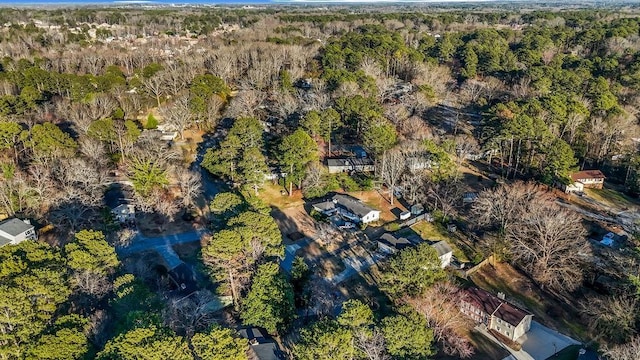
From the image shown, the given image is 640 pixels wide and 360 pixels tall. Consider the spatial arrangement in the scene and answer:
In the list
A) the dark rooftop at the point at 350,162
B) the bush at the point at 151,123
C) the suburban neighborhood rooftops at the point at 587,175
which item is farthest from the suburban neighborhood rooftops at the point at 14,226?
the suburban neighborhood rooftops at the point at 587,175

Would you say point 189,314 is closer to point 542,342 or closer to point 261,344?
point 261,344

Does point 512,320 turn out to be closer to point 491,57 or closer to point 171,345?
point 171,345

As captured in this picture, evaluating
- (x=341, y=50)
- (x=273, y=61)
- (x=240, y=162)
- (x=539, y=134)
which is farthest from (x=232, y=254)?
(x=341, y=50)

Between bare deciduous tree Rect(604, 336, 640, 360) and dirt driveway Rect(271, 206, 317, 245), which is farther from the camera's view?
dirt driveway Rect(271, 206, 317, 245)

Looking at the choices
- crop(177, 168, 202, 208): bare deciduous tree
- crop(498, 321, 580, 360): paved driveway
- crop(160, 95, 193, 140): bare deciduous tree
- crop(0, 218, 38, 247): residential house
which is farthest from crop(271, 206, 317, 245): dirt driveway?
crop(0, 218, 38, 247): residential house

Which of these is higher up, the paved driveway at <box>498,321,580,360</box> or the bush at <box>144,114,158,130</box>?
the bush at <box>144,114,158,130</box>

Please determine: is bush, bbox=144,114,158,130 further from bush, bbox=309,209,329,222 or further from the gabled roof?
bush, bbox=309,209,329,222
